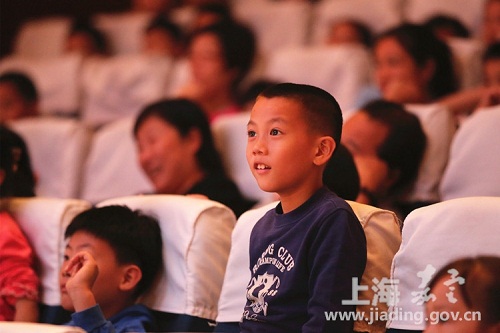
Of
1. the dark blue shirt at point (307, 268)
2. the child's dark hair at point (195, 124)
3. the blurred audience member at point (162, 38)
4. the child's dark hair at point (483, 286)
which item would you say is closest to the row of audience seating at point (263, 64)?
the blurred audience member at point (162, 38)

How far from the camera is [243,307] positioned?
5.94 ft

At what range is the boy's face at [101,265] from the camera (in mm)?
1966

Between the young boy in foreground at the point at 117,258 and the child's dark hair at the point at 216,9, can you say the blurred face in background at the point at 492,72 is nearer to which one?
the young boy in foreground at the point at 117,258

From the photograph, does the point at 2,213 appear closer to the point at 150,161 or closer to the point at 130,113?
the point at 150,161

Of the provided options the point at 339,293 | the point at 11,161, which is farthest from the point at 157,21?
the point at 339,293

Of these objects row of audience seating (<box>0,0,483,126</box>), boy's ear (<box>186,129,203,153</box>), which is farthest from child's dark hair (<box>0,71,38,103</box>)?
boy's ear (<box>186,129,203,153</box>)

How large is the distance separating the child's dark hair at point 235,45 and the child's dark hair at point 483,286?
2.36 meters

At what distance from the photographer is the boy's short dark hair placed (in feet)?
5.32

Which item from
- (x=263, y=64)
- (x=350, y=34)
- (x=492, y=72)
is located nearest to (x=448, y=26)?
(x=350, y=34)

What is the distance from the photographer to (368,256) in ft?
5.29

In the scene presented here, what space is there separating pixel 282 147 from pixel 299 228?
0.16m

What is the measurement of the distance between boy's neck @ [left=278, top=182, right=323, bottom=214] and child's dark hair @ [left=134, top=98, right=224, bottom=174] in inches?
45.3

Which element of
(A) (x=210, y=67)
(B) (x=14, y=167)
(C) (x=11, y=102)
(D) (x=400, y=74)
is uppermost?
(A) (x=210, y=67)

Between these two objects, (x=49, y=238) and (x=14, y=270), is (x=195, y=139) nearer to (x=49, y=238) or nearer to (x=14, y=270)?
(x=49, y=238)
